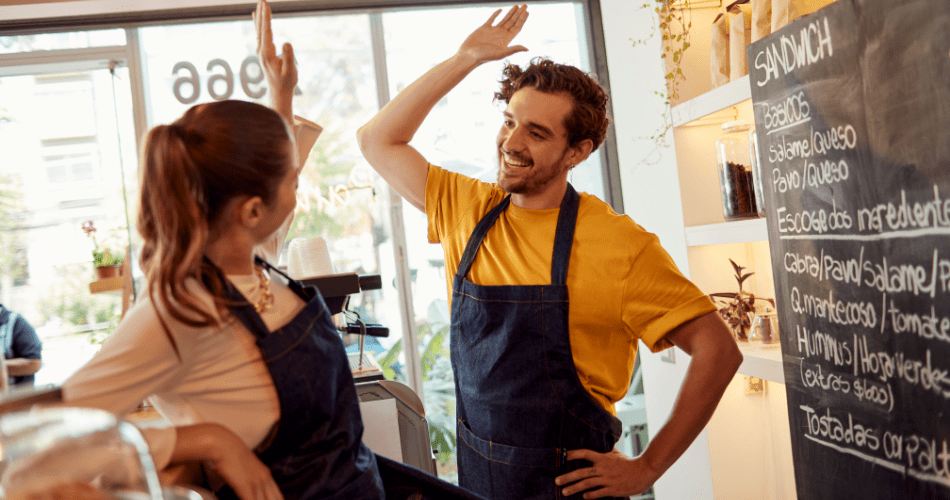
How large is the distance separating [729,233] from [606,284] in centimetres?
105

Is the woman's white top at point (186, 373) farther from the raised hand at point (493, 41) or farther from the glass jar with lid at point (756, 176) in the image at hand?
the glass jar with lid at point (756, 176)

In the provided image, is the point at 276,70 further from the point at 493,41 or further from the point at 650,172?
the point at 650,172

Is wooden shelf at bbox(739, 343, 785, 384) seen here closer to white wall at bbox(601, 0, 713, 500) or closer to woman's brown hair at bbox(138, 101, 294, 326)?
white wall at bbox(601, 0, 713, 500)

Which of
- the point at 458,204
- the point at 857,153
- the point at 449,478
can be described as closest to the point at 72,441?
the point at 458,204

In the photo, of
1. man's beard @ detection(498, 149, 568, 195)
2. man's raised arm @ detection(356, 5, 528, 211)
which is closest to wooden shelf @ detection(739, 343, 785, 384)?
man's beard @ detection(498, 149, 568, 195)

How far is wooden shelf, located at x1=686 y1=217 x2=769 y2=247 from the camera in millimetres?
2078

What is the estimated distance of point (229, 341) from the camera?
884 millimetres

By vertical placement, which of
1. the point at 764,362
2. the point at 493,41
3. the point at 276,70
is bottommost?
the point at 764,362

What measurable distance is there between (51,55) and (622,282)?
3150 mm

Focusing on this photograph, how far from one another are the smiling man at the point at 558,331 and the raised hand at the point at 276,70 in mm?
504

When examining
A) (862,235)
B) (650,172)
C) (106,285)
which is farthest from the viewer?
(106,285)

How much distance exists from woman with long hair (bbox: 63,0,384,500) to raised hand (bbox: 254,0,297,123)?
1.06 feet

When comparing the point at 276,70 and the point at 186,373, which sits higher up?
the point at 276,70

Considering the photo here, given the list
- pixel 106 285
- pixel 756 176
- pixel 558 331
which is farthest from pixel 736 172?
pixel 106 285
